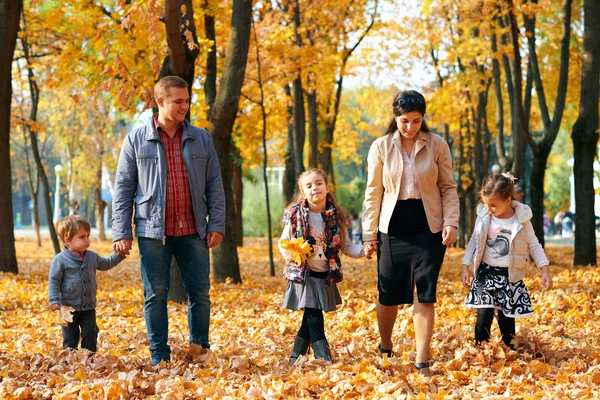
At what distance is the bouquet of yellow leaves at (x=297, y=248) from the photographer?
5816 mm

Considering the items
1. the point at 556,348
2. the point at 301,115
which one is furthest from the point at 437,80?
the point at 556,348

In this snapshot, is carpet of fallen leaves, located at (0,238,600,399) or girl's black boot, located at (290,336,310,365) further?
girl's black boot, located at (290,336,310,365)

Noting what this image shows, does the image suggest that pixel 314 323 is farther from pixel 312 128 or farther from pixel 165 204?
pixel 312 128

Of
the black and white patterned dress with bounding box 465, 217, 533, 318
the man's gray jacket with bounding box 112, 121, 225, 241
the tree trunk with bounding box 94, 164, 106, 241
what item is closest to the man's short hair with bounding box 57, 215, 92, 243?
the man's gray jacket with bounding box 112, 121, 225, 241

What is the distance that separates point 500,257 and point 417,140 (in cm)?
120

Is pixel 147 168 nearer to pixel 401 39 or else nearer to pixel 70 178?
pixel 401 39

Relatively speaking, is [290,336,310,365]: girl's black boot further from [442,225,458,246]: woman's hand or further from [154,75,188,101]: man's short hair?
[154,75,188,101]: man's short hair

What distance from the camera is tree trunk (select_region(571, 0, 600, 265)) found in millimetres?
13773

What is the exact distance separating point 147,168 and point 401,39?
763 inches

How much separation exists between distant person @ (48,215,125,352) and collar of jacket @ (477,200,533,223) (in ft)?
9.34

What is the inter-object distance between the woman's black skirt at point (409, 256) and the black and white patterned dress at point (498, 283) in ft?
2.14

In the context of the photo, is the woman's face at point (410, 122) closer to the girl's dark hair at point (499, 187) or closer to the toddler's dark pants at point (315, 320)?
the girl's dark hair at point (499, 187)

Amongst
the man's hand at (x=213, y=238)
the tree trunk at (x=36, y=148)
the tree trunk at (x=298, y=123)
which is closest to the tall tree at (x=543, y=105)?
the tree trunk at (x=298, y=123)

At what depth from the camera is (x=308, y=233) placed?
19.6 feet
